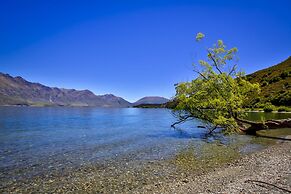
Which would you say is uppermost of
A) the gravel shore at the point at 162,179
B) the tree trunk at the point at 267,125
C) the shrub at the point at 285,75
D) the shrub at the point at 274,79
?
the shrub at the point at 285,75

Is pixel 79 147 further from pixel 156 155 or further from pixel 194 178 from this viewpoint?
pixel 194 178

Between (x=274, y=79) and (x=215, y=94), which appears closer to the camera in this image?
(x=215, y=94)

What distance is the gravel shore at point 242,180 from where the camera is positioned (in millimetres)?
12297

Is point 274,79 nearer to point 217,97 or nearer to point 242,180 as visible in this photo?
point 217,97

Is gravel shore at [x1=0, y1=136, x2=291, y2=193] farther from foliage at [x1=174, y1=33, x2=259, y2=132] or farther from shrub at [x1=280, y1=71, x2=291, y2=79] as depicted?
shrub at [x1=280, y1=71, x2=291, y2=79]

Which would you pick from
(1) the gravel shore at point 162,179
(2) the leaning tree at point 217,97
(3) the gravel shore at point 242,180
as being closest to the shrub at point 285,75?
(2) the leaning tree at point 217,97

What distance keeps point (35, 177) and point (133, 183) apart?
6719 mm

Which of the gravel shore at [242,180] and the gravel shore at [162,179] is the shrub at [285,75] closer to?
the gravel shore at [162,179]

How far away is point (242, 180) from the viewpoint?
13812 millimetres

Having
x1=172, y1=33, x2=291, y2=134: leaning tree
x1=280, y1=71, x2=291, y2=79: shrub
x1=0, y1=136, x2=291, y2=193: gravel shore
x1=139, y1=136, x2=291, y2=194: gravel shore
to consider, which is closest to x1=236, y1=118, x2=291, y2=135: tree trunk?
x1=172, y1=33, x2=291, y2=134: leaning tree

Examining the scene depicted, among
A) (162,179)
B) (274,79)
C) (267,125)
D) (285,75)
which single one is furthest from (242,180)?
(274,79)

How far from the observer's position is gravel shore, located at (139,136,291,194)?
12.3 meters

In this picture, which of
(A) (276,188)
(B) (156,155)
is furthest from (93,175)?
(A) (276,188)

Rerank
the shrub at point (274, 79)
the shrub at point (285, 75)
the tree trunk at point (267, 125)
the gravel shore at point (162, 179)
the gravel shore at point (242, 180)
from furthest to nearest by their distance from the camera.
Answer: the shrub at point (274, 79) → the shrub at point (285, 75) → the tree trunk at point (267, 125) → the gravel shore at point (162, 179) → the gravel shore at point (242, 180)
